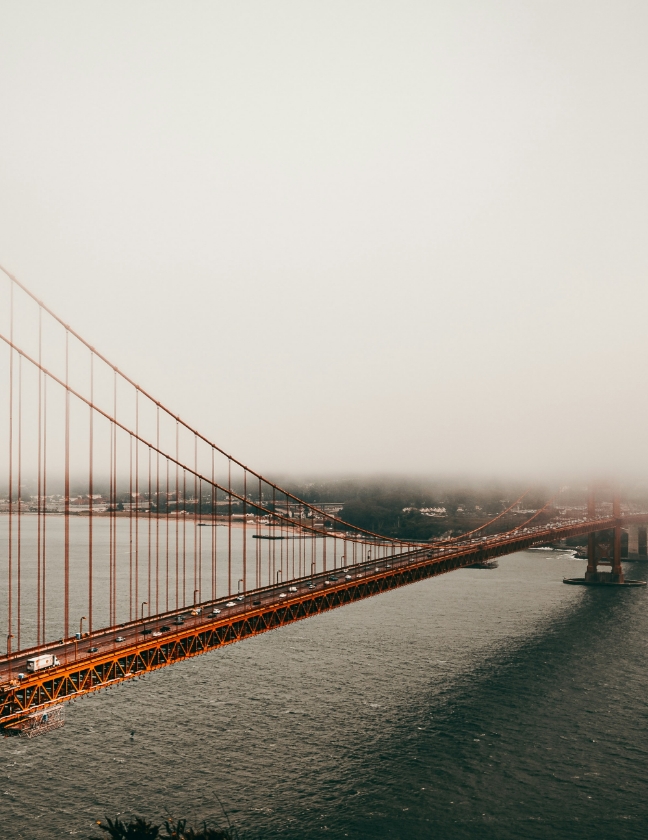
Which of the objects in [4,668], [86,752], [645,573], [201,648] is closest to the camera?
[4,668]

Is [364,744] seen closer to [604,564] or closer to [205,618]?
[205,618]

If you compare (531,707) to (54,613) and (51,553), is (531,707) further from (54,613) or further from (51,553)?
(51,553)

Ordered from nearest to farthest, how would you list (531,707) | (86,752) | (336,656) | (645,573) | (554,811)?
(554,811) < (86,752) < (531,707) < (336,656) < (645,573)

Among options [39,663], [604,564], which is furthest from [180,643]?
[604,564]

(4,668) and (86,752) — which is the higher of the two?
(4,668)

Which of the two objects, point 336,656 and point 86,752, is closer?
point 86,752

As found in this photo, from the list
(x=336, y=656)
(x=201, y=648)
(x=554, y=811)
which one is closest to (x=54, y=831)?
(x=201, y=648)
